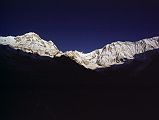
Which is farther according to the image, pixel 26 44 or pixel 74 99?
pixel 26 44

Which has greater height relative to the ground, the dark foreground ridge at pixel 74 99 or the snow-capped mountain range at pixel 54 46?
the snow-capped mountain range at pixel 54 46

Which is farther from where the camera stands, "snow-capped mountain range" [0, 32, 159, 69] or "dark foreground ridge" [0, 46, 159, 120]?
"snow-capped mountain range" [0, 32, 159, 69]

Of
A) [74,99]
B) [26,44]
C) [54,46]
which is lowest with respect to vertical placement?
[74,99]

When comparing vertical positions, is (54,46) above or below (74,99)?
above

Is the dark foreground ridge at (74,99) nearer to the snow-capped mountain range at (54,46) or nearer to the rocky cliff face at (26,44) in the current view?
the rocky cliff face at (26,44)

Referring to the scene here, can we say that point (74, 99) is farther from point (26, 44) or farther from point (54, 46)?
point (26, 44)

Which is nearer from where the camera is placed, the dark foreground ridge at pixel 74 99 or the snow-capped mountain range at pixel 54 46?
the dark foreground ridge at pixel 74 99

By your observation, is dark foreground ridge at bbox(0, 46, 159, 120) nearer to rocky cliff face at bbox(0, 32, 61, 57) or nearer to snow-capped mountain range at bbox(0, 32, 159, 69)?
rocky cliff face at bbox(0, 32, 61, 57)

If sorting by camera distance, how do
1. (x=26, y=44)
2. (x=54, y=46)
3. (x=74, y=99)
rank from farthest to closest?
(x=26, y=44) < (x=74, y=99) < (x=54, y=46)

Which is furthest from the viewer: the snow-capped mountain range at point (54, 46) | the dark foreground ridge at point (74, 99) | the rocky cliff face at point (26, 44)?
the snow-capped mountain range at point (54, 46)

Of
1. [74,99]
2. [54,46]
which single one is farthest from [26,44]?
[54,46]

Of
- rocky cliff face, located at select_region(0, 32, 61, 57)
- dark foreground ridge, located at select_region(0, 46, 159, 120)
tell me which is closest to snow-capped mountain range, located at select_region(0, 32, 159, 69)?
rocky cliff face, located at select_region(0, 32, 61, 57)

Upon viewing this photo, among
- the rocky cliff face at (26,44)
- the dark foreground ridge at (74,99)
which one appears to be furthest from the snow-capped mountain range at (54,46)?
the dark foreground ridge at (74,99)

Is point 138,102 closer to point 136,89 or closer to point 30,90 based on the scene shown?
Result: point 136,89
